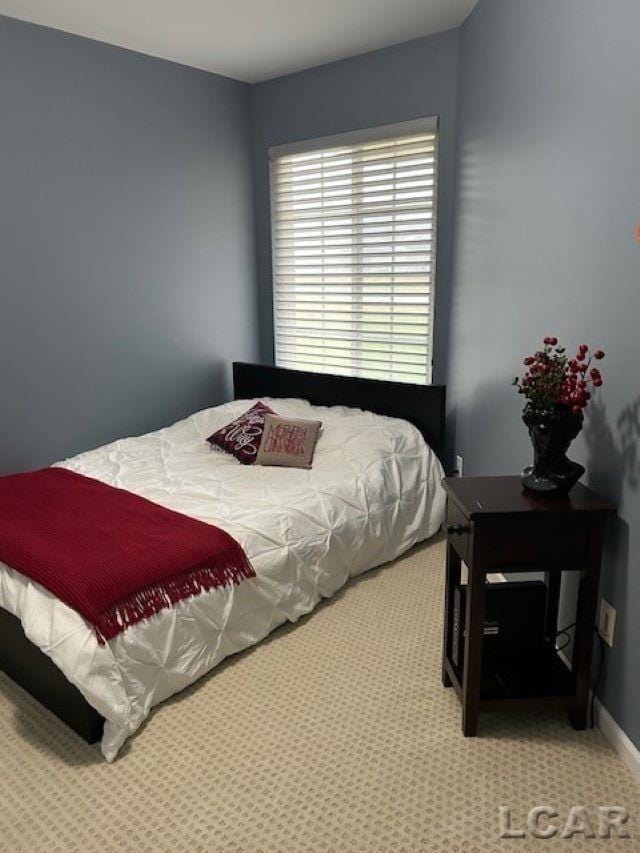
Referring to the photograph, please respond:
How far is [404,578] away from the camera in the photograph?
287 centimetres

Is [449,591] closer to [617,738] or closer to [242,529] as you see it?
[617,738]

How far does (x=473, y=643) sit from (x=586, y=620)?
34 centimetres

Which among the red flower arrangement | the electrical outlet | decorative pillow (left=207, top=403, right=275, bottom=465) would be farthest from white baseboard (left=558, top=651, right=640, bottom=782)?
decorative pillow (left=207, top=403, right=275, bottom=465)

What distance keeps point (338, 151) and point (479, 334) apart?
5.23 feet

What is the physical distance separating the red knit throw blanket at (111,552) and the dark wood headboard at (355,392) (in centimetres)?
149

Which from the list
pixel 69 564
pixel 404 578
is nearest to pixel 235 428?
pixel 404 578

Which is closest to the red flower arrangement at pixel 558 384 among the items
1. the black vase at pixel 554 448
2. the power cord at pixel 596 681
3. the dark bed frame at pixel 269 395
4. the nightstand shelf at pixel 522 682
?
the black vase at pixel 554 448

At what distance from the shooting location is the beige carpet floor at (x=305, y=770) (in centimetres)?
158

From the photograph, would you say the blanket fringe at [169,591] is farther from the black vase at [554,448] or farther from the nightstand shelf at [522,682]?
the black vase at [554,448]

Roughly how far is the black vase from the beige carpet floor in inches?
31.3

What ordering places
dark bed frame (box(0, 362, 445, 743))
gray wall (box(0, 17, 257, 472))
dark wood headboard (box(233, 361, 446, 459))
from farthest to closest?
1. dark wood headboard (box(233, 361, 446, 459))
2. gray wall (box(0, 17, 257, 472))
3. dark bed frame (box(0, 362, 445, 743))

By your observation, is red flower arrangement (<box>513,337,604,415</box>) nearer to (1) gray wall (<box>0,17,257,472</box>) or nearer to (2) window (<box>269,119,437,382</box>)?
(2) window (<box>269,119,437,382</box>)

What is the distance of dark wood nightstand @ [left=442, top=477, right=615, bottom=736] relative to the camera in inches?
68.5

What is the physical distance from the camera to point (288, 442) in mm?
3174
